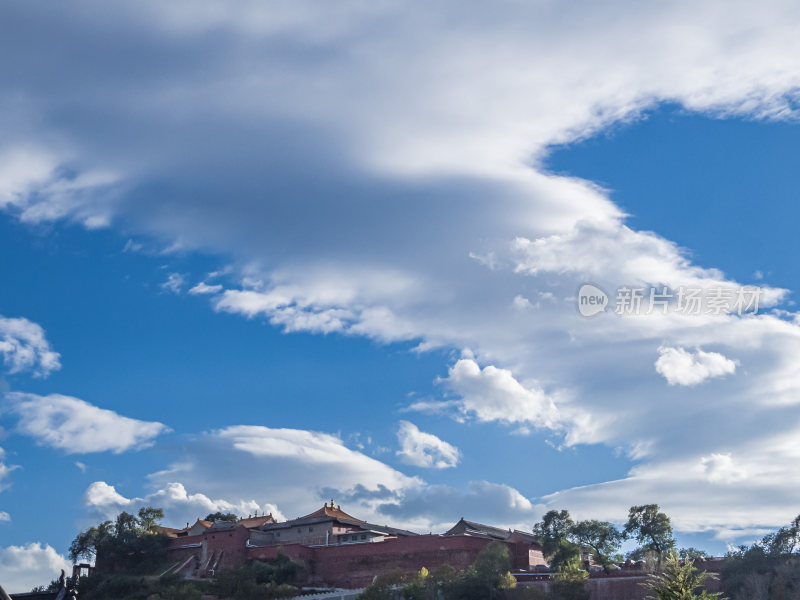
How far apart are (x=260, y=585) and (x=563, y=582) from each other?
73.5 feet

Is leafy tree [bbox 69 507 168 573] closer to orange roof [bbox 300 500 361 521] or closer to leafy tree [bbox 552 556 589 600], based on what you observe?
orange roof [bbox 300 500 361 521]

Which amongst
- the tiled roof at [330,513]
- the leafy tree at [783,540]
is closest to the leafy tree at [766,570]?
the leafy tree at [783,540]

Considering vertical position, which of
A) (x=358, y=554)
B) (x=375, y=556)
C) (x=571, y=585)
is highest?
(x=358, y=554)

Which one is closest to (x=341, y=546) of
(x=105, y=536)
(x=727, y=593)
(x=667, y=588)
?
(x=105, y=536)

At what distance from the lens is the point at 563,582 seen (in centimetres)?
4928

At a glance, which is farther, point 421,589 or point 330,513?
point 330,513

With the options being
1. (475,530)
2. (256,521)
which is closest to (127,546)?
(256,521)

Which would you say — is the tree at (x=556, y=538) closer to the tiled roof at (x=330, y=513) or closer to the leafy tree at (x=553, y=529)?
the leafy tree at (x=553, y=529)

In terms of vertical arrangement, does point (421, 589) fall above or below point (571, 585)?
below

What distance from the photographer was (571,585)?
161 feet

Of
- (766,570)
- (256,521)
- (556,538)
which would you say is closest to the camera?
(766,570)

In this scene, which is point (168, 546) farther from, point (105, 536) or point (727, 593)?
point (727, 593)

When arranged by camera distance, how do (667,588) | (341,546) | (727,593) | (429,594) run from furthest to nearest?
(341,546)
(429,594)
(727,593)
(667,588)

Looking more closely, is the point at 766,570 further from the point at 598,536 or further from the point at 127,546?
the point at 127,546
